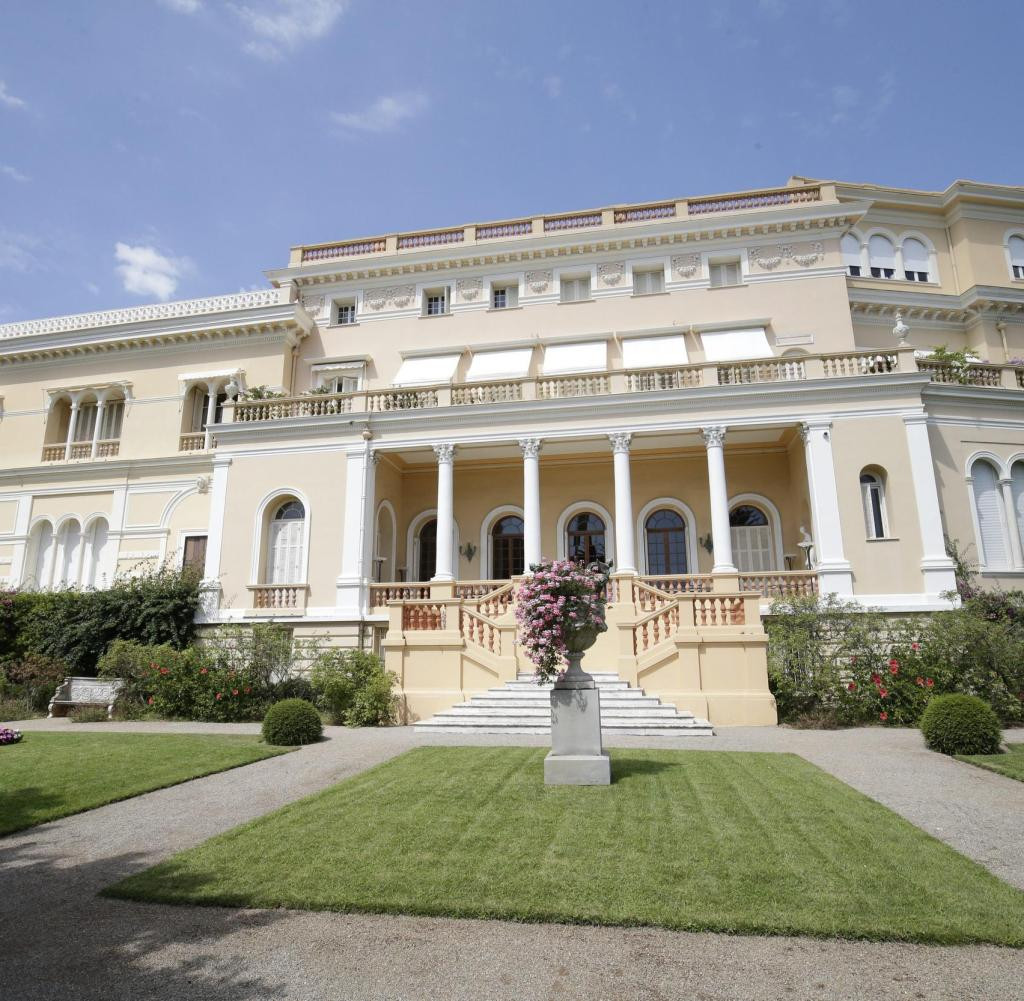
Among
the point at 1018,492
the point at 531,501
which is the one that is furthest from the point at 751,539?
the point at 531,501

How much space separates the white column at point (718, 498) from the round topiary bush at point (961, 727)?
21.7 ft

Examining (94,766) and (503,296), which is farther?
(503,296)

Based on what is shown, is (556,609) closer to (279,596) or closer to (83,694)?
(279,596)

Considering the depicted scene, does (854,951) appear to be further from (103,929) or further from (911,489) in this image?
(911,489)

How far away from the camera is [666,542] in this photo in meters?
21.7

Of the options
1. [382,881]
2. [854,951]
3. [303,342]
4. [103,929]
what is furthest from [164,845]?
[303,342]

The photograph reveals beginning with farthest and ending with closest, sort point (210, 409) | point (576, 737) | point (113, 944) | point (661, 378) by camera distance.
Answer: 1. point (210, 409)
2. point (661, 378)
3. point (576, 737)
4. point (113, 944)

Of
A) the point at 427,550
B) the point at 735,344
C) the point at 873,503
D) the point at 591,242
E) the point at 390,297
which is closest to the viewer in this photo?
the point at 873,503

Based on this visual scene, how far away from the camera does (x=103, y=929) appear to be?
183 inches

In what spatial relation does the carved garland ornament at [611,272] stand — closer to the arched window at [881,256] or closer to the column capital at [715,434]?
the column capital at [715,434]

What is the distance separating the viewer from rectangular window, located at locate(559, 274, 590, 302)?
24.1 metres

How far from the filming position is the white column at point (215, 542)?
63.2ft

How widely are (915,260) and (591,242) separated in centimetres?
1188

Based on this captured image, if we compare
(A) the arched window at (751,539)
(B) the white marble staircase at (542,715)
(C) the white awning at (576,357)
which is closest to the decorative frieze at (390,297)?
(C) the white awning at (576,357)
